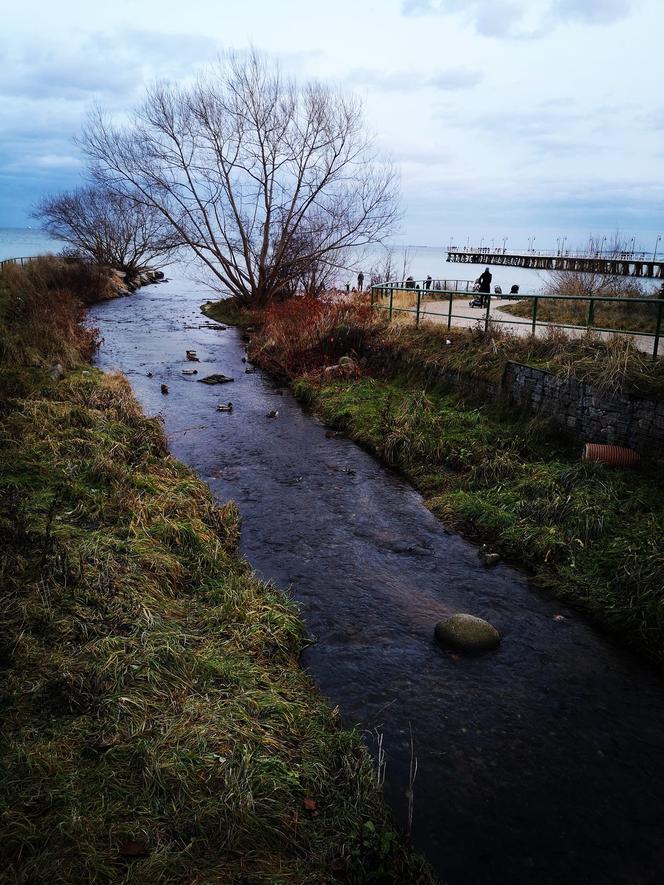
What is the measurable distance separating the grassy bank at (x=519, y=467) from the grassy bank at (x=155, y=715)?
3534 millimetres

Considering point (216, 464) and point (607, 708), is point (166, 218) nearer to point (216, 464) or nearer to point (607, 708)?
point (216, 464)

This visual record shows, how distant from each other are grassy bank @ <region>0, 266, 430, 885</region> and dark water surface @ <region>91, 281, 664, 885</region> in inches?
18.8

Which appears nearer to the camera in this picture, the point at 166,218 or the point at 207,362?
the point at 207,362

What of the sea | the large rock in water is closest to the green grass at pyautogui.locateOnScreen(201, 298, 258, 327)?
A: the sea

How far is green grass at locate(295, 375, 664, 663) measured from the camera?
699cm

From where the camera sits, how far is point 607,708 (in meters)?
5.61

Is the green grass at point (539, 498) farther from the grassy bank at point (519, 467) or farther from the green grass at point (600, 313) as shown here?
the green grass at point (600, 313)

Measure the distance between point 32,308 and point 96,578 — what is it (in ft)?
54.0

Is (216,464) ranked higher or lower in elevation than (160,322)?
lower

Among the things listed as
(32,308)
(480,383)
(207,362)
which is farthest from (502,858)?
(32,308)

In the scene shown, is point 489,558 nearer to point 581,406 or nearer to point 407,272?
point 581,406

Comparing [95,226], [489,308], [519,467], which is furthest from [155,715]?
[95,226]

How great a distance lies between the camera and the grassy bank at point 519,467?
723cm

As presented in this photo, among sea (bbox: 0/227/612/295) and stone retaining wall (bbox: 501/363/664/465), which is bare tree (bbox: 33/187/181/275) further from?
stone retaining wall (bbox: 501/363/664/465)
